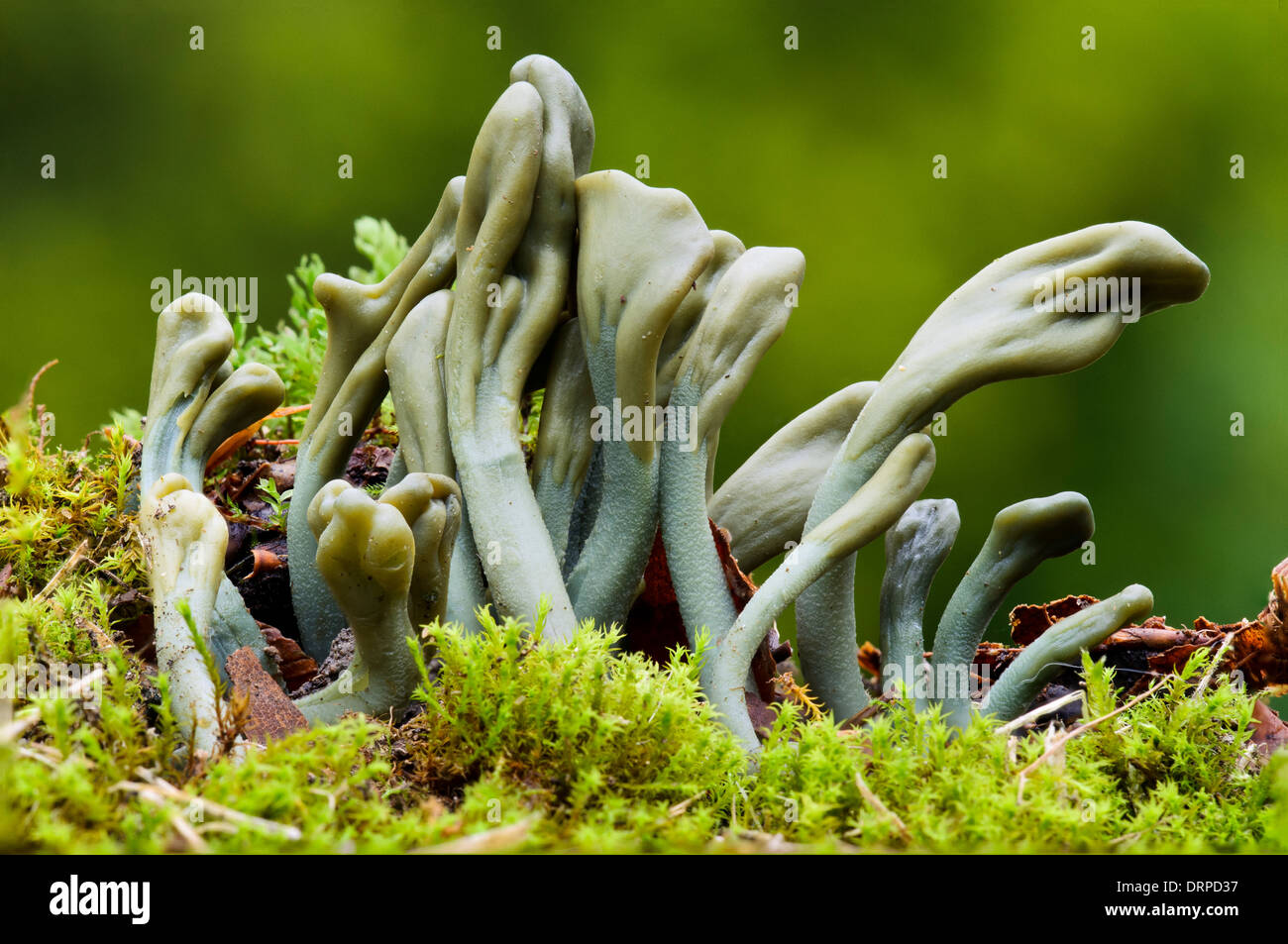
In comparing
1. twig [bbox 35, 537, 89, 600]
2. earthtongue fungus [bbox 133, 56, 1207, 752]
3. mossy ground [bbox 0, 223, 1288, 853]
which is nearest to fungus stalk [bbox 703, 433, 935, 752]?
earthtongue fungus [bbox 133, 56, 1207, 752]

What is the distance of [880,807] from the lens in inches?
31.0

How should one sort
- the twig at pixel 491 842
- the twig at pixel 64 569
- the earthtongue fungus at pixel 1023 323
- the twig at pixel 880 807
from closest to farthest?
the twig at pixel 491 842
the twig at pixel 880 807
the earthtongue fungus at pixel 1023 323
the twig at pixel 64 569

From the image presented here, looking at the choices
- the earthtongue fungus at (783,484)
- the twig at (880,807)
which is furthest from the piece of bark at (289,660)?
the twig at (880,807)

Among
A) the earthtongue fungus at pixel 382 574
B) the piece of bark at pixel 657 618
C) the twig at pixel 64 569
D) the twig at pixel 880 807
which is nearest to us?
the twig at pixel 880 807

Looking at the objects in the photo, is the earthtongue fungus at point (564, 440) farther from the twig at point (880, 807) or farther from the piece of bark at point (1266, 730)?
the piece of bark at point (1266, 730)

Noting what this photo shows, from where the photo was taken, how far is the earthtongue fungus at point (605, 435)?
102 cm

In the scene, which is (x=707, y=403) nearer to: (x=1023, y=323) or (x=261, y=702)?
(x=1023, y=323)

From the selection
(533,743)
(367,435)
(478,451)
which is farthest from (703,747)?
(367,435)

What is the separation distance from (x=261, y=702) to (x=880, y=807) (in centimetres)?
53

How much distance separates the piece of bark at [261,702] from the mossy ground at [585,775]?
62mm

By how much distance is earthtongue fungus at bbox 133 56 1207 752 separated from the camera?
1022 mm

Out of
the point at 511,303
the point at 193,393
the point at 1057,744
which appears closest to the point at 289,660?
the point at 193,393

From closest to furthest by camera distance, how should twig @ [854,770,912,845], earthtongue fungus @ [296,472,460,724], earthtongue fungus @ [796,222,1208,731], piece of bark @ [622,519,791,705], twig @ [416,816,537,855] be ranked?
twig @ [416,816,537,855]
twig @ [854,770,912,845]
earthtongue fungus @ [296,472,460,724]
earthtongue fungus @ [796,222,1208,731]
piece of bark @ [622,519,791,705]

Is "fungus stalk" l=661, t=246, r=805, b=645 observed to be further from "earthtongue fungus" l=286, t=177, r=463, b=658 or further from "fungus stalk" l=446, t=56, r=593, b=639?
"earthtongue fungus" l=286, t=177, r=463, b=658
